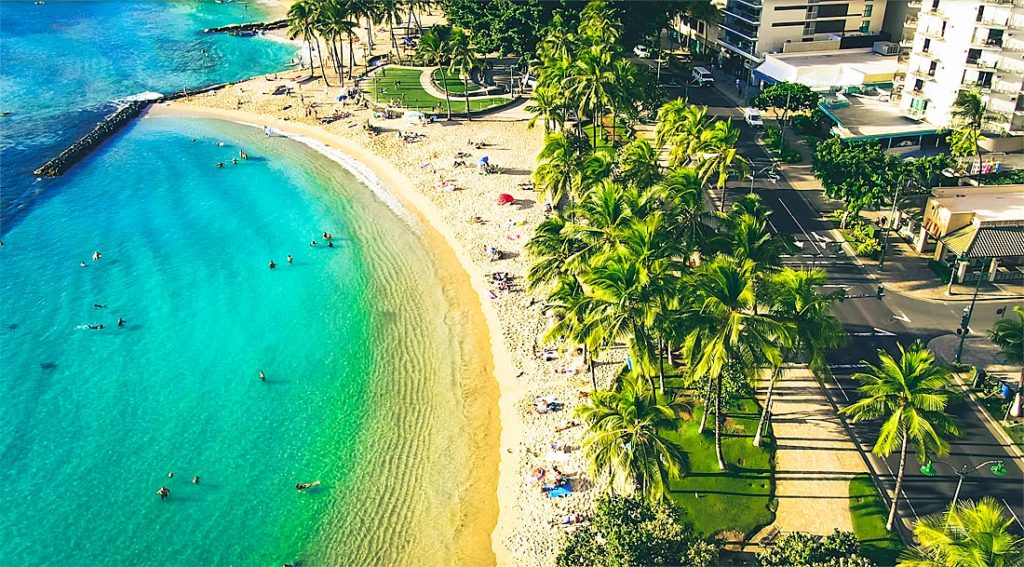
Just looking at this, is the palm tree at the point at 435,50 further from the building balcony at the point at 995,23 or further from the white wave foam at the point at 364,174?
the building balcony at the point at 995,23

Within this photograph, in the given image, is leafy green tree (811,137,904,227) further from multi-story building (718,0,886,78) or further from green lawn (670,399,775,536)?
multi-story building (718,0,886,78)

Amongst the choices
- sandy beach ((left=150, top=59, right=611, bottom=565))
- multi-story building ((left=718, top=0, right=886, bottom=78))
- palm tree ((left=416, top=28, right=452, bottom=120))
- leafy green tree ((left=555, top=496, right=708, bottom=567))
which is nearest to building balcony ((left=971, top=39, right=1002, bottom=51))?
Answer: multi-story building ((left=718, top=0, right=886, bottom=78))

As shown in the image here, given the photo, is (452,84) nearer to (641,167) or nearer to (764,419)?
(641,167)

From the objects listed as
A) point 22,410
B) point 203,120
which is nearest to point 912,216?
point 22,410

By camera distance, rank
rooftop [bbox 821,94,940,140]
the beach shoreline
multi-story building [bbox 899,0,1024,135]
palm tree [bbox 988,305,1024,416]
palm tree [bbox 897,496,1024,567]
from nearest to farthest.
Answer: palm tree [bbox 897,496,1024,567] < the beach shoreline < palm tree [bbox 988,305,1024,416] < multi-story building [bbox 899,0,1024,135] < rooftop [bbox 821,94,940,140]

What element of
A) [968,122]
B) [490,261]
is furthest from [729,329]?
[968,122]

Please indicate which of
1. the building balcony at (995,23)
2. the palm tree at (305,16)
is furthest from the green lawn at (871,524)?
the palm tree at (305,16)

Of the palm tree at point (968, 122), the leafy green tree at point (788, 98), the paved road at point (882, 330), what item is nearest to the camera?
the paved road at point (882, 330)
